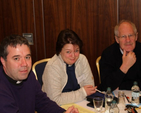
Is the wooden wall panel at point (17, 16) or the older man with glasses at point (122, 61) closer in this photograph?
the older man with glasses at point (122, 61)

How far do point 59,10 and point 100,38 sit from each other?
89 centimetres

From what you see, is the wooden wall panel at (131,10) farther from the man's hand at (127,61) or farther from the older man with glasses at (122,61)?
the man's hand at (127,61)

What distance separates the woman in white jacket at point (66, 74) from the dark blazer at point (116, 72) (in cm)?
21

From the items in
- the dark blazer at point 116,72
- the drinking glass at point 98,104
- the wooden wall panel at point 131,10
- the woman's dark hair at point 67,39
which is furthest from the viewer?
the wooden wall panel at point 131,10

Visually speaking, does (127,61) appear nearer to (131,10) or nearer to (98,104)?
(98,104)

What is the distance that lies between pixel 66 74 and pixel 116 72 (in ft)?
1.90

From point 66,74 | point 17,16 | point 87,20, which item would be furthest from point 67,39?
point 17,16

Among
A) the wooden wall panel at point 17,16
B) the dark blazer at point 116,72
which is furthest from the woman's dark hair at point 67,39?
the wooden wall panel at point 17,16

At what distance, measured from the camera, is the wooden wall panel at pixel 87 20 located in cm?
354

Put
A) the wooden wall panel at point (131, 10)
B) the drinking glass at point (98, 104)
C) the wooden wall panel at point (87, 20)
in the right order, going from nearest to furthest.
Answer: the drinking glass at point (98, 104) → the wooden wall panel at point (131, 10) → the wooden wall panel at point (87, 20)

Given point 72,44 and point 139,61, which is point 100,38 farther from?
point 72,44

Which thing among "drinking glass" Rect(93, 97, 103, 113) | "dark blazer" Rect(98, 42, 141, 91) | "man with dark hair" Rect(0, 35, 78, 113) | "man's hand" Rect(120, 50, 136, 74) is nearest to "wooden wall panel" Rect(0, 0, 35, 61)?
"dark blazer" Rect(98, 42, 141, 91)

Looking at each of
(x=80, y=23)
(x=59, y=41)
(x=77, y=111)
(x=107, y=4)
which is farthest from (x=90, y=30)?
(x=77, y=111)

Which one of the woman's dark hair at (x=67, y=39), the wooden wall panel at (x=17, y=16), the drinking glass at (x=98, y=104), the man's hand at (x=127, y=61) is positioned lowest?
the drinking glass at (x=98, y=104)
